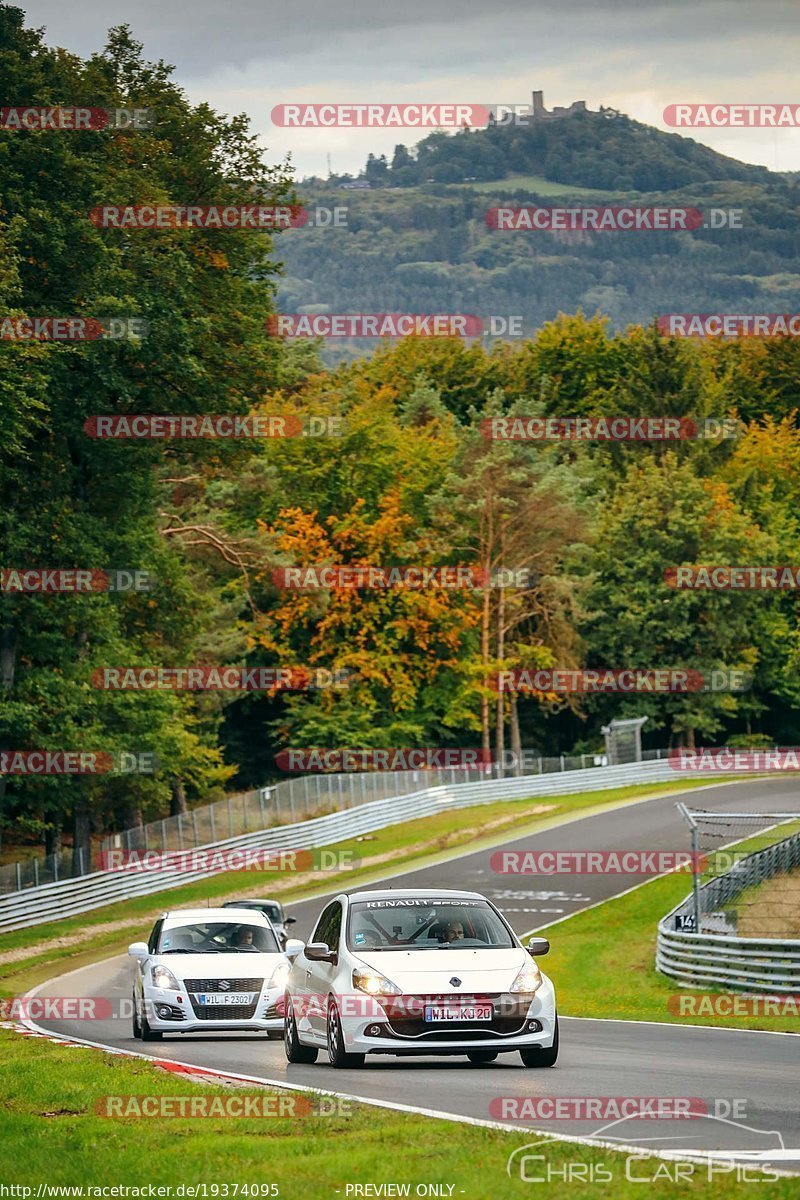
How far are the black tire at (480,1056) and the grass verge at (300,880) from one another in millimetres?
18749

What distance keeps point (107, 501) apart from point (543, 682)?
127ft

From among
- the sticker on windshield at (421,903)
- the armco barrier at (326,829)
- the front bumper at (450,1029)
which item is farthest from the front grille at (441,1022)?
the armco barrier at (326,829)

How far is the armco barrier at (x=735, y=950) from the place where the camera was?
25047mm

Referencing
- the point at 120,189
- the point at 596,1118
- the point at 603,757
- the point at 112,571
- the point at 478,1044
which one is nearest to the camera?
the point at 596,1118

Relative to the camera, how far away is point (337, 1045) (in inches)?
585

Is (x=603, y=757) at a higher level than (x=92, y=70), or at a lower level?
lower

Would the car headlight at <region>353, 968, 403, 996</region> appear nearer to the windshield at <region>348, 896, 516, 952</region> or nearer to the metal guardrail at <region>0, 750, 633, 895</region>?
the windshield at <region>348, 896, 516, 952</region>

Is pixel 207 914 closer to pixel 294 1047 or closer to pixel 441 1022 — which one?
pixel 294 1047

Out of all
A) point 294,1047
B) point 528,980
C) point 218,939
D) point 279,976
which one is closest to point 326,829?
point 218,939

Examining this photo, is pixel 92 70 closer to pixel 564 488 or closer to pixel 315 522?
pixel 315 522

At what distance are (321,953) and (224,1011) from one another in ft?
17.3

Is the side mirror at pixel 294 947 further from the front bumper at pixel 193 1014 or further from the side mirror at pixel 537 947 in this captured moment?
the side mirror at pixel 537 947

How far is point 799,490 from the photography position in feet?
314

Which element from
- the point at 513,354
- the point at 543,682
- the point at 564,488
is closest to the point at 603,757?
the point at 543,682
